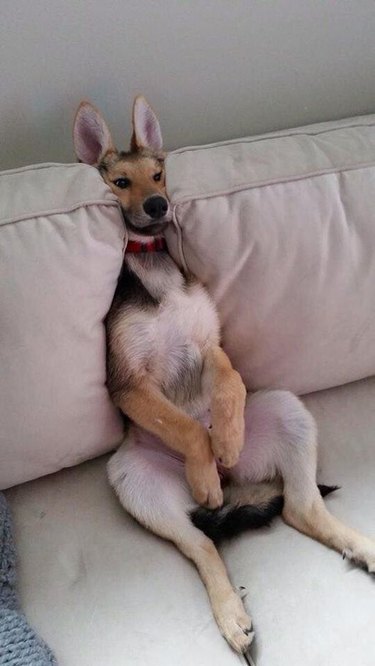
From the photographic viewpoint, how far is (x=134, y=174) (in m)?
1.50

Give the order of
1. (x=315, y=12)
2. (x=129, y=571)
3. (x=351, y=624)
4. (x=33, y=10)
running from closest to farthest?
(x=351, y=624), (x=129, y=571), (x=33, y=10), (x=315, y=12)

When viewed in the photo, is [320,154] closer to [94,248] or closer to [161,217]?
[161,217]

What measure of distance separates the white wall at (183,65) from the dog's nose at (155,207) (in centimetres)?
49

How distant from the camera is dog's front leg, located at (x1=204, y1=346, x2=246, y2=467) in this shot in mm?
1421

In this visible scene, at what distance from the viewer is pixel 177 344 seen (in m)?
1.59

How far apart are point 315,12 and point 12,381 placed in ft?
4.48

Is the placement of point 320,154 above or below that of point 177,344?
above

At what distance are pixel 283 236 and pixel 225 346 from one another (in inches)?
14.0

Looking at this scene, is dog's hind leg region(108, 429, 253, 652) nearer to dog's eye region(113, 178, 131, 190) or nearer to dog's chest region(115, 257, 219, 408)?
dog's chest region(115, 257, 219, 408)

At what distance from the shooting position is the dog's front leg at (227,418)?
1421mm

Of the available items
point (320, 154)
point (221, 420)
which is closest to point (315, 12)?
point (320, 154)

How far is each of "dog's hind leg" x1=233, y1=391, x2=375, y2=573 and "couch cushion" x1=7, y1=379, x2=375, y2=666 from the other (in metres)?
0.04

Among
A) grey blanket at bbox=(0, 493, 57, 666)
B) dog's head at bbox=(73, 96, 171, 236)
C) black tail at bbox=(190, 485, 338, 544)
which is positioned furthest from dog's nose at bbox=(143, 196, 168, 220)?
grey blanket at bbox=(0, 493, 57, 666)

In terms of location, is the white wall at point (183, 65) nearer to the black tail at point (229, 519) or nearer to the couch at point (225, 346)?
the couch at point (225, 346)
